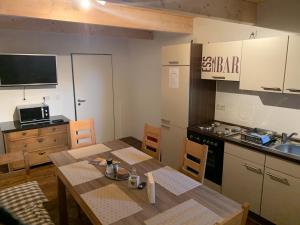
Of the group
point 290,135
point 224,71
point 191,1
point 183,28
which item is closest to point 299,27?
point 224,71

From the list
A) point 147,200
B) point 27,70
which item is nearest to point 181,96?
point 147,200

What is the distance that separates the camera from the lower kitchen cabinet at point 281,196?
2.04m

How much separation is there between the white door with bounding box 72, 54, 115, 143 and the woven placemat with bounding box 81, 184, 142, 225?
10.0 ft

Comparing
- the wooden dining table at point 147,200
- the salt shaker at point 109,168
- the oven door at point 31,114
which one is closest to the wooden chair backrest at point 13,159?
the wooden dining table at point 147,200

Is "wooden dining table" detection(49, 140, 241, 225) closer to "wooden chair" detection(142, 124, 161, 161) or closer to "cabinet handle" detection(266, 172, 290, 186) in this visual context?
"wooden chair" detection(142, 124, 161, 161)

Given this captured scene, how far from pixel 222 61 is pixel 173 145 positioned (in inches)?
53.7

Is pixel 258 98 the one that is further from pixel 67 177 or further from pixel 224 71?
pixel 67 177

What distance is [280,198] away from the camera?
215 centimetres

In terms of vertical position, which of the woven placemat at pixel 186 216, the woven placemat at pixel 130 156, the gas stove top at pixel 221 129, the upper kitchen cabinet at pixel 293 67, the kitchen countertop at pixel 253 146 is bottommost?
the woven placemat at pixel 186 216

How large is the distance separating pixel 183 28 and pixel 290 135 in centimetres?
201

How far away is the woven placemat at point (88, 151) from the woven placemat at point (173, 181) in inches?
29.6

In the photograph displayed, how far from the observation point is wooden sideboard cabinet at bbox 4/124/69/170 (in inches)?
134

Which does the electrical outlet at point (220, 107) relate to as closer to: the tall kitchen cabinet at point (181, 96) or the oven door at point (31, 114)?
the tall kitchen cabinet at point (181, 96)

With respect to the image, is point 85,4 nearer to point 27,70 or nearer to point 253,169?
point 27,70
